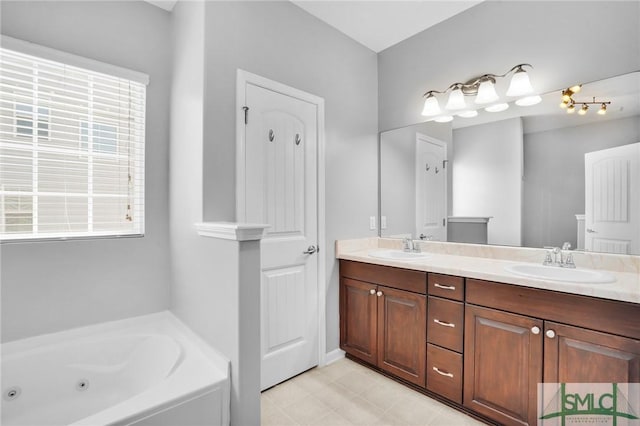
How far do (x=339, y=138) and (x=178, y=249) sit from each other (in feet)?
5.12

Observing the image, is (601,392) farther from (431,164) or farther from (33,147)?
(33,147)

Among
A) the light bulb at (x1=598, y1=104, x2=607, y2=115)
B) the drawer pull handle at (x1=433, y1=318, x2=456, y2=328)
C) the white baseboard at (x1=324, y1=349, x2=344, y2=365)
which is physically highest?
the light bulb at (x1=598, y1=104, x2=607, y2=115)

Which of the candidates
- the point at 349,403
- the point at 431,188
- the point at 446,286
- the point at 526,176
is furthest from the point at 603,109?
the point at 349,403

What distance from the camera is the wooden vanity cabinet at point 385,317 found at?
2.04 m

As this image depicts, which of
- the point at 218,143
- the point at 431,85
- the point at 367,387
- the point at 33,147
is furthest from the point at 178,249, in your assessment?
the point at 431,85

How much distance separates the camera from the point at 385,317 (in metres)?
2.24

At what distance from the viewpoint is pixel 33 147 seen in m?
1.79

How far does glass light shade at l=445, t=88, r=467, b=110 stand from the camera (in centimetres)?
236

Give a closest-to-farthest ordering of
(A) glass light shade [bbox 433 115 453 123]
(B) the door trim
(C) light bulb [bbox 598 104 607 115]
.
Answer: (C) light bulb [bbox 598 104 607 115] < (B) the door trim < (A) glass light shade [bbox 433 115 453 123]

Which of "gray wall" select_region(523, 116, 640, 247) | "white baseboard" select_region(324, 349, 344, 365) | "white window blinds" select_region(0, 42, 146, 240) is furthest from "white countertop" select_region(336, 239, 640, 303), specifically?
"white window blinds" select_region(0, 42, 146, 240)

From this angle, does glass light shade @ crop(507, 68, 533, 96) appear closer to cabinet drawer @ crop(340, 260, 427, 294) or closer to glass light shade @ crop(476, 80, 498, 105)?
glass light shade @ crop(476, 80, 498, 105)

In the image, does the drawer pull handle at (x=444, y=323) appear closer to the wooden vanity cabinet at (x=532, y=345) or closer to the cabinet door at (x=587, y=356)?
the wooden vanity cabinet at (x=532, y=345)

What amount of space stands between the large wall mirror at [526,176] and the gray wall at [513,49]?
0.36 ft

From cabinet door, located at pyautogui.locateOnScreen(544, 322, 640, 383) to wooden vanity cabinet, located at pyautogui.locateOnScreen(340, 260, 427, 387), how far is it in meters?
0.69
